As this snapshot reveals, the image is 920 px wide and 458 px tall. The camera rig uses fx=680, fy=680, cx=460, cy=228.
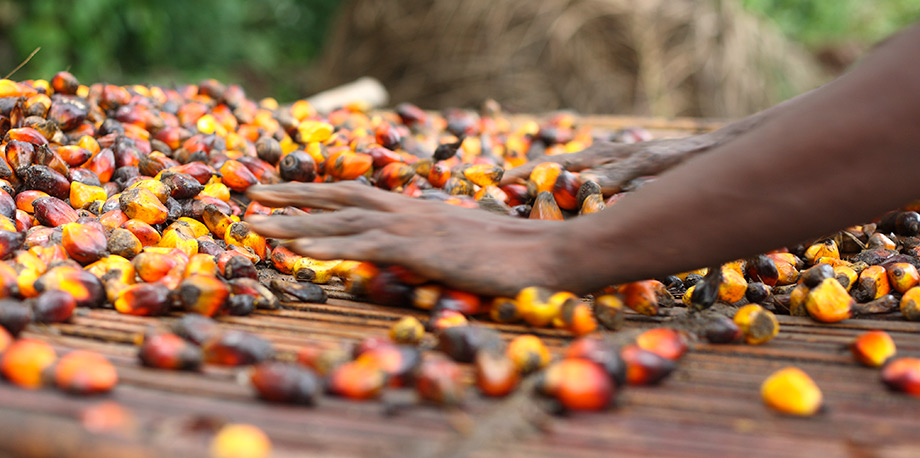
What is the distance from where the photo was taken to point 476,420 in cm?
82

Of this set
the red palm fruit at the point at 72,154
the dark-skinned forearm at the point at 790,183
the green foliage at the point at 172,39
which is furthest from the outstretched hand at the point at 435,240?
the green foliage at the point at 172,39

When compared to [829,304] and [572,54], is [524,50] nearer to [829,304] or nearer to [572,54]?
A: [572,54]

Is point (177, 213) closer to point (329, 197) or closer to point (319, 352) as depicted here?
point (329, 197)

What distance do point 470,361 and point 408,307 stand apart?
0.30m

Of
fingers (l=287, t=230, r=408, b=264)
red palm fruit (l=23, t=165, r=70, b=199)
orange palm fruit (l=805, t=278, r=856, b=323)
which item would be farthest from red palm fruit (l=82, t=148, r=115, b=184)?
orange palm fruit (l=805, t=278, r=856, b=323)

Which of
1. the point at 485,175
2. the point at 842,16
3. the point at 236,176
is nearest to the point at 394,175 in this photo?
the point at 485,175

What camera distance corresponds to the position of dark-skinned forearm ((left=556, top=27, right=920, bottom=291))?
951 mm

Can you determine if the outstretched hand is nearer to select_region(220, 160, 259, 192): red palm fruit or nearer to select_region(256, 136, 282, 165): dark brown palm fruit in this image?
select_region(220, 160, 259, 192): red palm fruit

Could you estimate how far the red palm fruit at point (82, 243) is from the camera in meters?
1.29

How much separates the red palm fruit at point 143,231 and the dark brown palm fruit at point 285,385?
0.73 meters

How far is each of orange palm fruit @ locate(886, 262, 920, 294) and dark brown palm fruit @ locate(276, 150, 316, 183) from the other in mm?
1346

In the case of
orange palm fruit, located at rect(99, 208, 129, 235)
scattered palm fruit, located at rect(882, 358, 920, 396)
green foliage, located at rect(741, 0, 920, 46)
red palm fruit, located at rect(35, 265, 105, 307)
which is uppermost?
green foliage, located at rect(741, 0, 920, 46)

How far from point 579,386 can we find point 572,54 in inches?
161

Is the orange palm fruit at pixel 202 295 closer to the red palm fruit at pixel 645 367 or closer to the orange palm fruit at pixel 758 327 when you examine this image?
the red palm fruit at pixel 645 367
